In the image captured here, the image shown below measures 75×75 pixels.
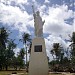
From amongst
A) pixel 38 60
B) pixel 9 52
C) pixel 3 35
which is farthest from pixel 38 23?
pixel 9 52

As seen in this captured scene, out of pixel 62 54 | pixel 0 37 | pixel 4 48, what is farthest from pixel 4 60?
pixel 62 54

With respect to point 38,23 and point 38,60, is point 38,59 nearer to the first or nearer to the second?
point 38,60

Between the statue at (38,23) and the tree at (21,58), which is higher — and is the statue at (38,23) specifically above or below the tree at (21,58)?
above

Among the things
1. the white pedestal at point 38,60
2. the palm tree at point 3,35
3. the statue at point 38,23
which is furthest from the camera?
the palm tree at point 3,35

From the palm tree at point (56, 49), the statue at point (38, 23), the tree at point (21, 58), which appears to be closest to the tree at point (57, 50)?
the palm tree at point (56, 49)

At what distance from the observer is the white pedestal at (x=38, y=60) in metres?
26.0

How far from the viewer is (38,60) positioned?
26.0 m

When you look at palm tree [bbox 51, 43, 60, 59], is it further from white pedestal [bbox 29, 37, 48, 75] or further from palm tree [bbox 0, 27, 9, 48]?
white pedestal [bbox 29, 37, 48, 75]

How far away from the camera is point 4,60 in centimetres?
6625

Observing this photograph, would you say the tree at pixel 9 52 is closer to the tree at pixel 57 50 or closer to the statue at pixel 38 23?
the tree at pixel 57 50

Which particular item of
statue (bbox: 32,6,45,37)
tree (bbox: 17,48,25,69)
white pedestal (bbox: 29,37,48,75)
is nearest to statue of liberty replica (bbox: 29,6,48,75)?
white pedestal (bbox: 29,37,48,75)

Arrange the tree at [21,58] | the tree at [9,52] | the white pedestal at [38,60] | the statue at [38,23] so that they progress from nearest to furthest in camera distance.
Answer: the white pedestal at [38,60]
the statue at [38,23]
the tree at [9,52]
the tree at [21,58]

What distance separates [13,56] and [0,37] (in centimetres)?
1257

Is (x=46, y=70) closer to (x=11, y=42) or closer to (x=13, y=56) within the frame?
(x=11, y=42)
